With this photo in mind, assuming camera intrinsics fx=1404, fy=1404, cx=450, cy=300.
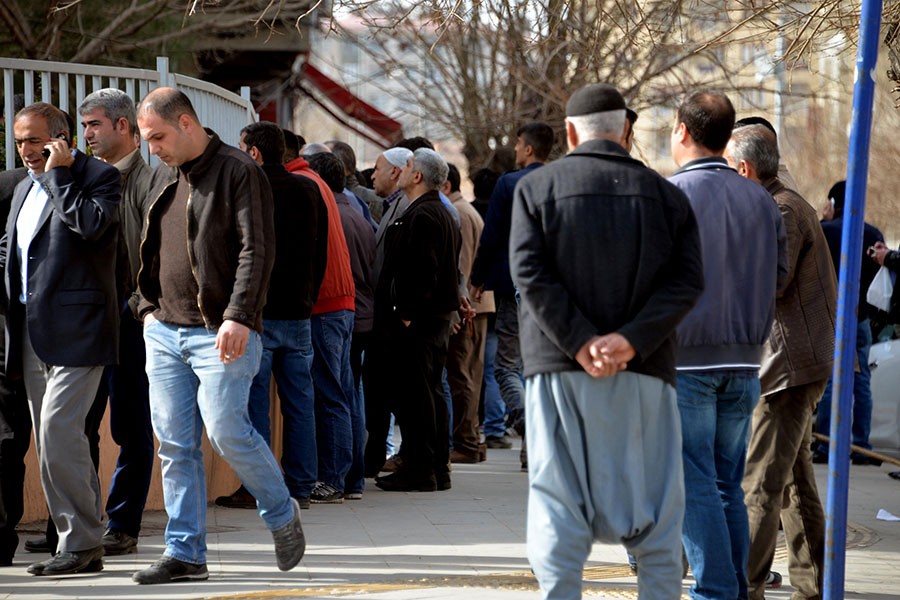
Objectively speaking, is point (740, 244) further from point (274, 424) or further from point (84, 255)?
point (274, 424)

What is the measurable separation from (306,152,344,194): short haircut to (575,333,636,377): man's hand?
4.64 m

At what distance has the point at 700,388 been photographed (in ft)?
16.9

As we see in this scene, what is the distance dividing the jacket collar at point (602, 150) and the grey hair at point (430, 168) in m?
4.29

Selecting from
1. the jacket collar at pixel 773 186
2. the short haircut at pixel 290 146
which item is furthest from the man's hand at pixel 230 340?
the short haircut at pixel 290 146

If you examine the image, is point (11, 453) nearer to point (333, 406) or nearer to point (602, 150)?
point (333, 406)

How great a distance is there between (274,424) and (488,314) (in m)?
2.84

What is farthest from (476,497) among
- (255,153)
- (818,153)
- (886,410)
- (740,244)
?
(818,153)

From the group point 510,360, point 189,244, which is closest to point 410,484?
point 510,360

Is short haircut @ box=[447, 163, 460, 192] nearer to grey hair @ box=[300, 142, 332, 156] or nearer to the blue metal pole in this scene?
grey hair @ box=[300, 142, 332, 156]

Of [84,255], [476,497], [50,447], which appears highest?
[84,255]

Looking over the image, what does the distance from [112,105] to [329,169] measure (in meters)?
2.33

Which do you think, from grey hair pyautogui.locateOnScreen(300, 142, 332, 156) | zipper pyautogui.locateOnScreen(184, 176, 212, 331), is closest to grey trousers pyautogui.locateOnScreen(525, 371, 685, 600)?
zipper pyautogui.locateOnScreen(184, 176, 212, 331)

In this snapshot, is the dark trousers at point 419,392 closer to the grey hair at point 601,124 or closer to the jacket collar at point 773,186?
the jacket collar at point 773,186

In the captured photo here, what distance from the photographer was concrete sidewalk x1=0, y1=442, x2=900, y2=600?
5977 millimetres
